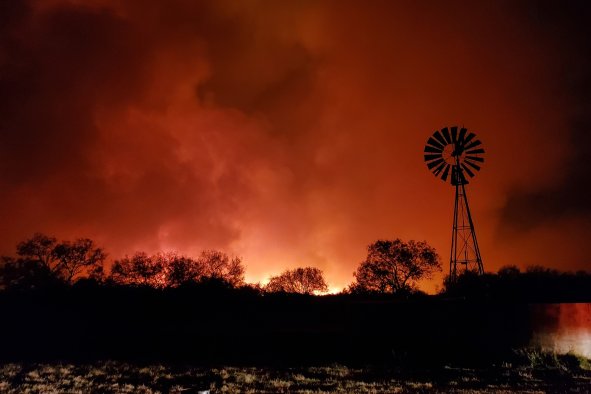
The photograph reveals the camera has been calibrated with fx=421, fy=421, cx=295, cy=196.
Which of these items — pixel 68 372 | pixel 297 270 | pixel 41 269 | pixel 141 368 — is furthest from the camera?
pixel 297 270

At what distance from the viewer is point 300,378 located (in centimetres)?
1698

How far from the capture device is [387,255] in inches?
2608

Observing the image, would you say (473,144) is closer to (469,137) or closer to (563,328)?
(469,137)

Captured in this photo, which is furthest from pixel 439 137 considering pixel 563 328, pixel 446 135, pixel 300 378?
pixel 300 378

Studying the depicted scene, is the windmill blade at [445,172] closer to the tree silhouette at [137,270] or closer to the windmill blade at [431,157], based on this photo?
the windmill blade at [431,157]

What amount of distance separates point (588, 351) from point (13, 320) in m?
33.8

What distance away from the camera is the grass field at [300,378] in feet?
48.6

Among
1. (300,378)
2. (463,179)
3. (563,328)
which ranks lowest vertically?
(300,378)

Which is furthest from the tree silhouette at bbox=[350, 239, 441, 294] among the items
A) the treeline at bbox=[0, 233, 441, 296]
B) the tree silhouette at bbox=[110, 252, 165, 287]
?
the tree silhouette at bbox=[110, 252, 165, 287]

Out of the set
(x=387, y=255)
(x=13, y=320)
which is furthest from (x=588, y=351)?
(x=387, y=255)

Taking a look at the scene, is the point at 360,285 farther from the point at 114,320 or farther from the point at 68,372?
the point at 68,372

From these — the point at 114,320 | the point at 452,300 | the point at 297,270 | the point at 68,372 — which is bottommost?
the point at 68,372

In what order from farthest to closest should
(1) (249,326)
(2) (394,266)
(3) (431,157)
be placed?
(2) (394,266) → (3) (431,157) → (1) (249,326)

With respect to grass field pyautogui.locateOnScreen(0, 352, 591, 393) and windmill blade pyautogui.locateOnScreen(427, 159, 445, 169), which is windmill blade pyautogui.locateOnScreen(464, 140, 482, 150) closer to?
windmill blade pyautogui.locateOnScreen(427, 159, 445, 169)
